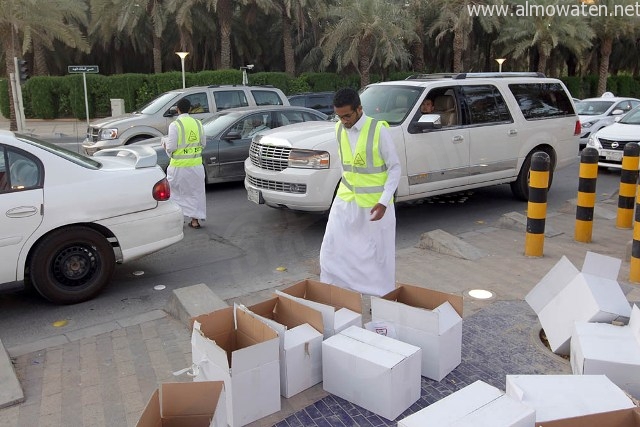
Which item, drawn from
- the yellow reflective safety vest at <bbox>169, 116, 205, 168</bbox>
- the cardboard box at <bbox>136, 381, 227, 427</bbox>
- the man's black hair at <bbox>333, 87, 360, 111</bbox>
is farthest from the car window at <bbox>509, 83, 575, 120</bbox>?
the cardboard box at <bbox>136, 381, 227, 427</bbox>

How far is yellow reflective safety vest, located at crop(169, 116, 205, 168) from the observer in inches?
334

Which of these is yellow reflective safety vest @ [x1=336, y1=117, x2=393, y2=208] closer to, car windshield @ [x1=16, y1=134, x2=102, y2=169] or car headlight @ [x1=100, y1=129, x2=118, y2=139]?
car windshield @ [x1=16, y1=134, x2=102, y2=169]

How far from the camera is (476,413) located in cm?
303

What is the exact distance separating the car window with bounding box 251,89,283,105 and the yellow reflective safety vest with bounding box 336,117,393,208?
9.58 metres

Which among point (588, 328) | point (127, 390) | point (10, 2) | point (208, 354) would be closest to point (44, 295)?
point (127, 390)

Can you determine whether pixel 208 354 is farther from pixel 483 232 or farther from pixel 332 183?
pixel 483 232

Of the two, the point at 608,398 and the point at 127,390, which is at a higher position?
the point at 608,398

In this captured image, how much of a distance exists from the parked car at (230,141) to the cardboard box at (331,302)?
6669 mm

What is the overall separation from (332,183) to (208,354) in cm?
432

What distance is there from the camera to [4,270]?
5.32 m

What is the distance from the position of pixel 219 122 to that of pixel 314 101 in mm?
9491

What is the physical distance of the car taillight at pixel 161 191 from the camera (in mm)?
6109

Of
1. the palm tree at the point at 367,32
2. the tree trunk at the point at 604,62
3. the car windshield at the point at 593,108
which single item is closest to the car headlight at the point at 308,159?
the car windshield at the point at 593,108

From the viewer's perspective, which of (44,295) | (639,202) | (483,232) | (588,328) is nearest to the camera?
(588,328)
